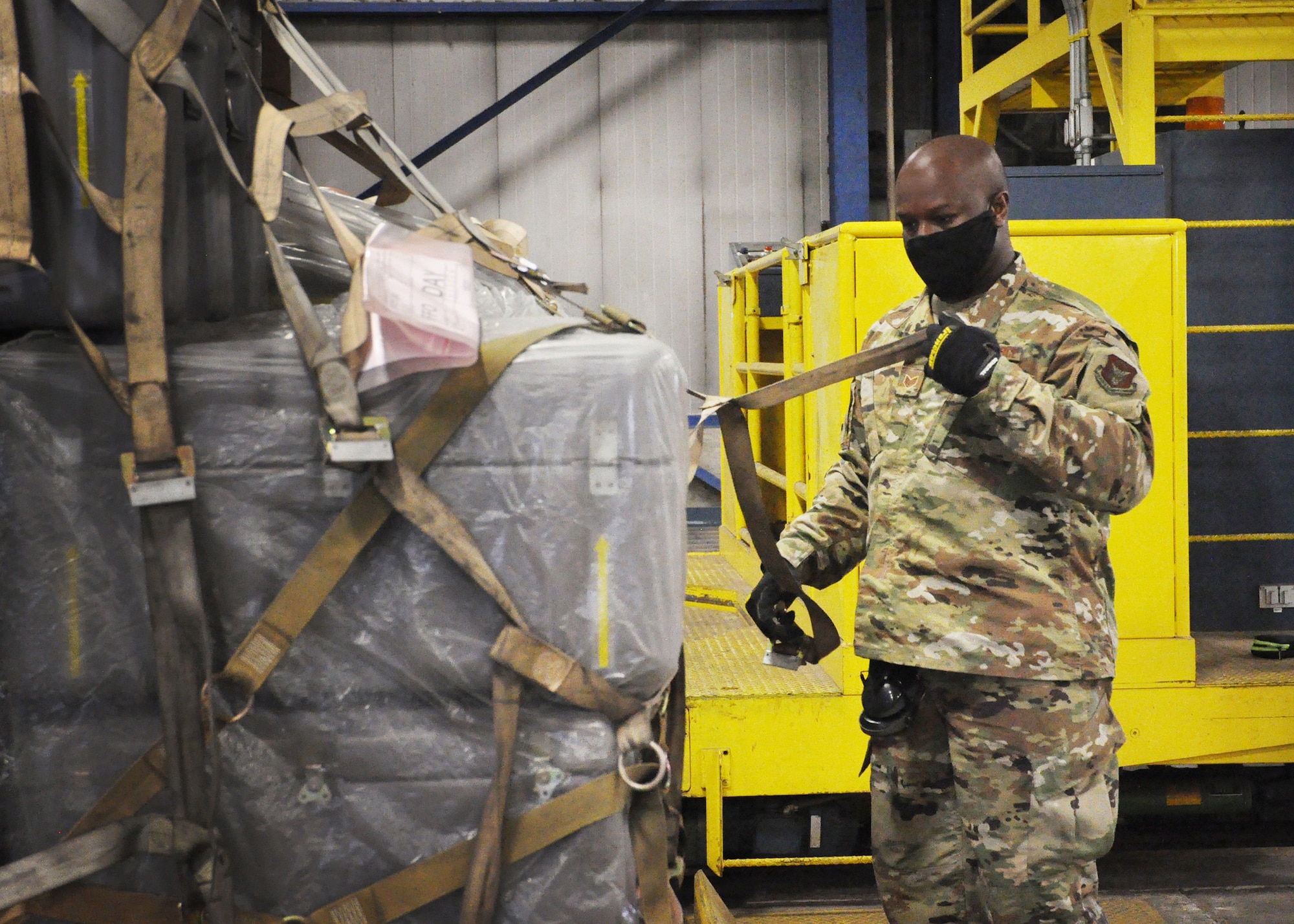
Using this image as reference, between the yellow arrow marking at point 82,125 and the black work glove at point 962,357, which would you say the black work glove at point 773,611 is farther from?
the yellow arrow marking at point 82,125

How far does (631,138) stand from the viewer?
948cm

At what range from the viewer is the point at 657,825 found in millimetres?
1554

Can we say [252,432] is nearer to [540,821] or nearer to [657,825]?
[540,821]

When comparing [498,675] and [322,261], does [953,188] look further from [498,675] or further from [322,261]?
[498,675]

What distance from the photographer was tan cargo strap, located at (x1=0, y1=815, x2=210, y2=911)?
1.35m

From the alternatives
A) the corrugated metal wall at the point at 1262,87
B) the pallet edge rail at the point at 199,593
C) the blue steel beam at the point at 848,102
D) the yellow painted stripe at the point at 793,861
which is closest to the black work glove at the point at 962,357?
the pallet edge rail at the point at 199,593

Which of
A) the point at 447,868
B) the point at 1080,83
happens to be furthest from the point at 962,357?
the point at 1080,83

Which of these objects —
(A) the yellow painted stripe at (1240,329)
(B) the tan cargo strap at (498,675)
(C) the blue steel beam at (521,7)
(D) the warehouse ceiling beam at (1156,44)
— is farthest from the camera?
(C) the blue steel beam at (521,7)

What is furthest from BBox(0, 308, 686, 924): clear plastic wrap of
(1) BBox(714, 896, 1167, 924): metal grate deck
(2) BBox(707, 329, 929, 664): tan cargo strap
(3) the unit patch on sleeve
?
(1) BBox(714, 896, 1167, 924): metal grate deck

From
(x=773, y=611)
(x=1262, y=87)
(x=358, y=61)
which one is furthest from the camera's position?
(x=1262, y=87)

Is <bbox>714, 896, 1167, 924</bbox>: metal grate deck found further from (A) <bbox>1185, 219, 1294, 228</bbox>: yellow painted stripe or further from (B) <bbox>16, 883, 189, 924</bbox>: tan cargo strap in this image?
(B) <bbox>16, 883, 189, 924</bbox>: tan cargo strap

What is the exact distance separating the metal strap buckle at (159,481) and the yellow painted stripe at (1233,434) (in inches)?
135

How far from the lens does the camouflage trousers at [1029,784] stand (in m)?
2.23

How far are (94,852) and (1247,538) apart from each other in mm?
3762
